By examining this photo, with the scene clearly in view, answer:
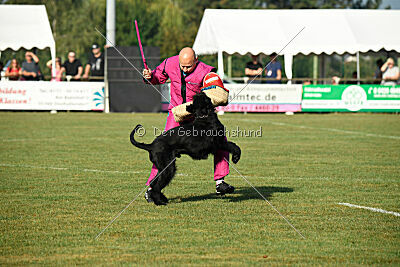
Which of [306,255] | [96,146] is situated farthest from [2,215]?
[96,146]

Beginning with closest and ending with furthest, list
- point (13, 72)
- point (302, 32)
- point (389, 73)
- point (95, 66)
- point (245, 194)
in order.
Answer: point (245, 194) → point (95, 66) → point (13, 72) → point (389, 73) → point (302, 32)

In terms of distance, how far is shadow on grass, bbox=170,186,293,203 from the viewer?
8352 millimetres

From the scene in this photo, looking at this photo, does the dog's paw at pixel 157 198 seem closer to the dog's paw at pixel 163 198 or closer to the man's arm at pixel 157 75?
the dog's paw at pixel 163 198

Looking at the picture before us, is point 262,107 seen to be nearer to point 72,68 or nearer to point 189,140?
point 72,68

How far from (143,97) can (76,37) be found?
4245cm

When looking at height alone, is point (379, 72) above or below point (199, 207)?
above

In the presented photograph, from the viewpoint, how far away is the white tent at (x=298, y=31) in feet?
94.9

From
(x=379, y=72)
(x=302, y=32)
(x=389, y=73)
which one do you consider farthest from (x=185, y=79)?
(x=379, y=72)

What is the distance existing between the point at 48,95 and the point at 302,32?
1130 cm

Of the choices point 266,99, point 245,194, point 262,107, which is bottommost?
point 245,194

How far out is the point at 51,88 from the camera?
2623 centimetres

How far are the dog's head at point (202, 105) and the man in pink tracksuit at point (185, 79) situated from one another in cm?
52

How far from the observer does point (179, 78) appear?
809 centimetres

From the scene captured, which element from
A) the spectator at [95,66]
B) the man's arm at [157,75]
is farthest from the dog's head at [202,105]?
the spectator at [95,66]
